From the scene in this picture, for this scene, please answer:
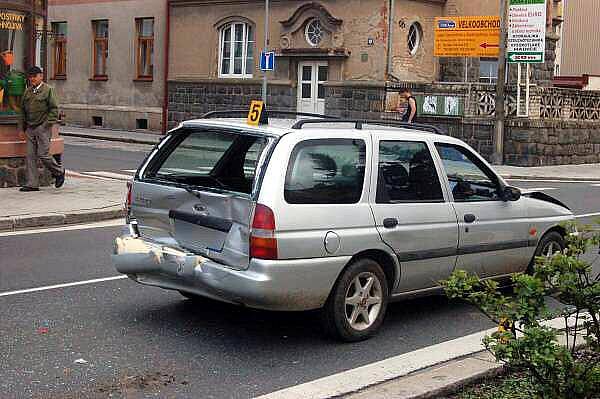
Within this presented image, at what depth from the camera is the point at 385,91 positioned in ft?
90.8

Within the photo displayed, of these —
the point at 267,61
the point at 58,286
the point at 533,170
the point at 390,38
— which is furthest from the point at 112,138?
the point at 58,286

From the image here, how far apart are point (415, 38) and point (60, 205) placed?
1824 centimetres

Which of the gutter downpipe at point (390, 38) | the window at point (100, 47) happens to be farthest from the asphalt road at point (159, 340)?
the window at point (100, 47)

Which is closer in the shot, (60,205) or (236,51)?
(60,205)

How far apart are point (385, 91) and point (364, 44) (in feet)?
6.55

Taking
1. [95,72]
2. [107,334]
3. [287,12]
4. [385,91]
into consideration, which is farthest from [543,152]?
[107,334]

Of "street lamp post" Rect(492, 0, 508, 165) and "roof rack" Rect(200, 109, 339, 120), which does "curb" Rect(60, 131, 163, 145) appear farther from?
"roof rack" Rect(200, 109, 339, 120)

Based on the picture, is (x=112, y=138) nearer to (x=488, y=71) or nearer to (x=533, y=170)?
(x=488, y=71)

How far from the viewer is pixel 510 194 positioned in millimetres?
8273

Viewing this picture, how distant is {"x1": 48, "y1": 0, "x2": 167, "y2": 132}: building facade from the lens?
3491cm

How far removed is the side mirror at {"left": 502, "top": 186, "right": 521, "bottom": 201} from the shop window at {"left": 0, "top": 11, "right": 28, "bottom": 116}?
9.33 m

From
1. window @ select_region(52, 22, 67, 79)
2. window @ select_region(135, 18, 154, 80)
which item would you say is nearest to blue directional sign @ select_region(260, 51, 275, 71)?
window @ select_region(135, 18, 154, 80)

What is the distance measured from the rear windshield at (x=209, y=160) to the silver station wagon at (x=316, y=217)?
0.04ft

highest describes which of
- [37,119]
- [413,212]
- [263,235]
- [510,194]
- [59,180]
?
[37,119]
